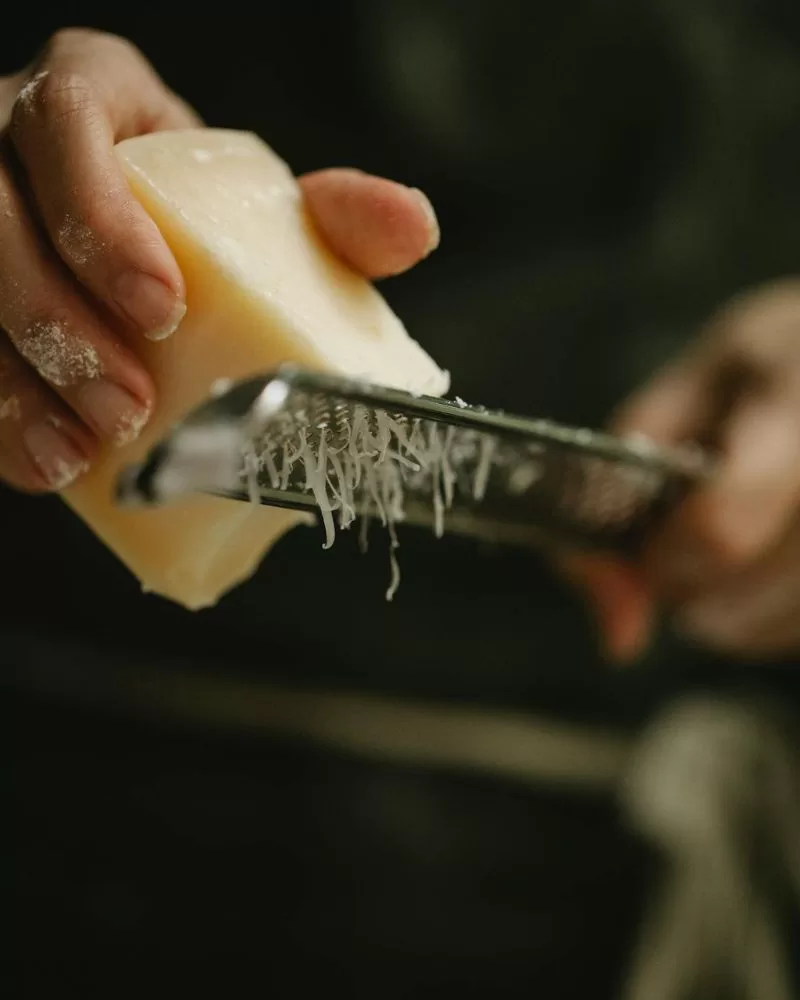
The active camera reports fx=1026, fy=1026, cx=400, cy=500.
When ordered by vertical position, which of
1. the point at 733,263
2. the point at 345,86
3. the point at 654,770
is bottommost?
the point at 654,770

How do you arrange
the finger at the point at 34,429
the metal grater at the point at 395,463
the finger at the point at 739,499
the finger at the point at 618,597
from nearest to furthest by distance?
the metal grater at the point at 395,463 < the finger at the point at 34,429 < the finger at the point at 739,499 < the finger at the point at 618,597

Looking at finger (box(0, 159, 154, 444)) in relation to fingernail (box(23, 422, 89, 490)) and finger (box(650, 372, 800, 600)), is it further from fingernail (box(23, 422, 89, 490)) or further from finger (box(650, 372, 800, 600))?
finger (box(650, 372, 800, 600))

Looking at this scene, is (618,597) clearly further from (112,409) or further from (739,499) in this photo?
(112,409)

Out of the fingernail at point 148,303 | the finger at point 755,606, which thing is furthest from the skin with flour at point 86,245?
the finger at point 755,606

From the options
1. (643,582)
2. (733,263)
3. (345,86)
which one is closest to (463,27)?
(345,86)

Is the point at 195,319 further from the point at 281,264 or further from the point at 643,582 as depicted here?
the point at 643,582

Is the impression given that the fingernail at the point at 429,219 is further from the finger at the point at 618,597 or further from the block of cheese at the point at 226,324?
the finger at the point at 618,597
